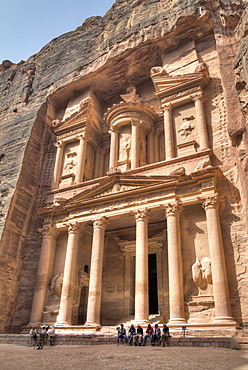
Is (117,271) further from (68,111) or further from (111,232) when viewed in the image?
(68,111)

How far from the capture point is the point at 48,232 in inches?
732

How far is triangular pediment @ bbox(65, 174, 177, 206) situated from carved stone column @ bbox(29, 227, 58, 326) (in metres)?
2.21

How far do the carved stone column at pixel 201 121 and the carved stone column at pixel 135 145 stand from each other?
3.98 metres

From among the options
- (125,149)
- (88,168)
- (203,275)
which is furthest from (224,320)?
(88,168)

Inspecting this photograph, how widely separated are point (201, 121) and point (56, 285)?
12.0 m

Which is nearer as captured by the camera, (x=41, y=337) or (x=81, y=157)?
(x=41, y=337)

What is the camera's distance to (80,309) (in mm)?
17875

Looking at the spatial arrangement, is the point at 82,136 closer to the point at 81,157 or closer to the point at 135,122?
the point at 81,157

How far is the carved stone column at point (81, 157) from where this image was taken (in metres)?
20.5

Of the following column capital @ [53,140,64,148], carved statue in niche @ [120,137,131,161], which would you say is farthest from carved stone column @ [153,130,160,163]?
column capital @ [53,140,64,148]

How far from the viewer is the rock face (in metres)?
14.2

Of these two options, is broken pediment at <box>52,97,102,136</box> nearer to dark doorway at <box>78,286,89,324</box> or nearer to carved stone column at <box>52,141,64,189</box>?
carved stone column at <box>52,141,64,189</box>

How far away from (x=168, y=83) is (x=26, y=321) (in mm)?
16421

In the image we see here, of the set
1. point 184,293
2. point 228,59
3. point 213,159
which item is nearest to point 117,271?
point 184,293
